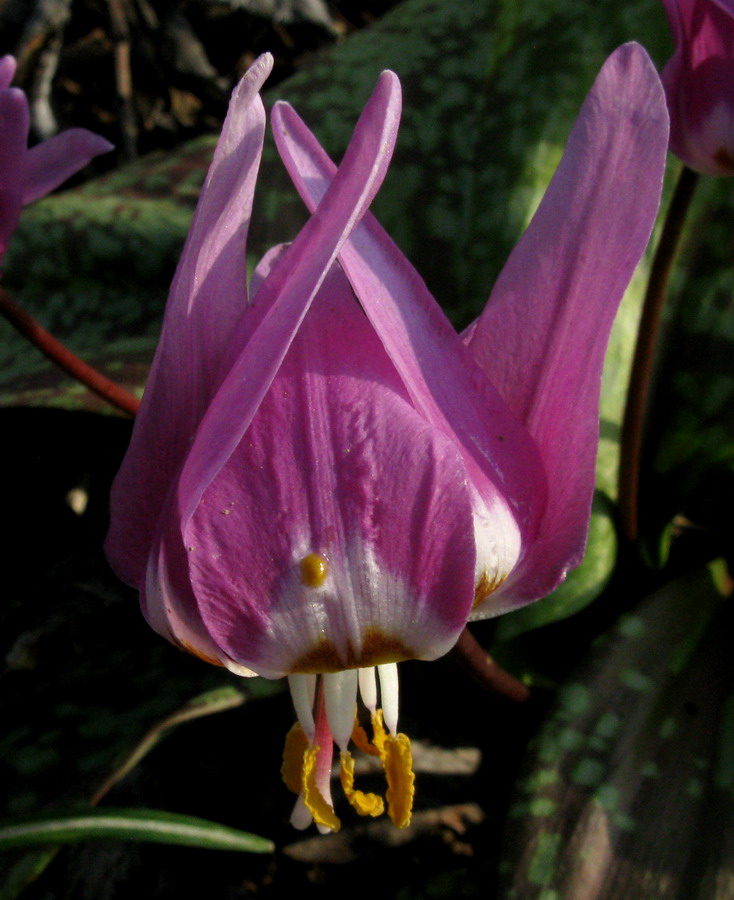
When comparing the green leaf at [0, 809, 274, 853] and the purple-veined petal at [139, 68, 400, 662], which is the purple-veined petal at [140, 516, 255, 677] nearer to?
the purple-veined petal at [139, 68, 400, 662]

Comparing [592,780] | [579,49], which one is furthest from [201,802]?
[579,49]

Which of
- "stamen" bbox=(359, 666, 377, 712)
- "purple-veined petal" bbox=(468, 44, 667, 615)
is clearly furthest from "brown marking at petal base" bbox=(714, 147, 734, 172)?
"stamen" bbox=(359, 666, 377, 712)

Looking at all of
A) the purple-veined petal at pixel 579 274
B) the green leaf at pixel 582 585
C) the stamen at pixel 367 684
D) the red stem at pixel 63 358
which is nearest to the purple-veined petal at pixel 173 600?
the stamen at pixel 367 684

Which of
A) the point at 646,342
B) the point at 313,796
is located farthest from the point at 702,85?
the point at 313,796

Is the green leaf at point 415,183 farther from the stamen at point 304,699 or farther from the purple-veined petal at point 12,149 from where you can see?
the stamen at point 304,699

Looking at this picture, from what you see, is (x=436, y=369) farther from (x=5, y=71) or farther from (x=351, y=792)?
(x=5, y=71)

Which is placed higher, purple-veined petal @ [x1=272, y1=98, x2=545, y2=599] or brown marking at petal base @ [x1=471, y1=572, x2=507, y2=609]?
purple-veined petal @ [x1=272, y1=98, x2=545, y2=599]
